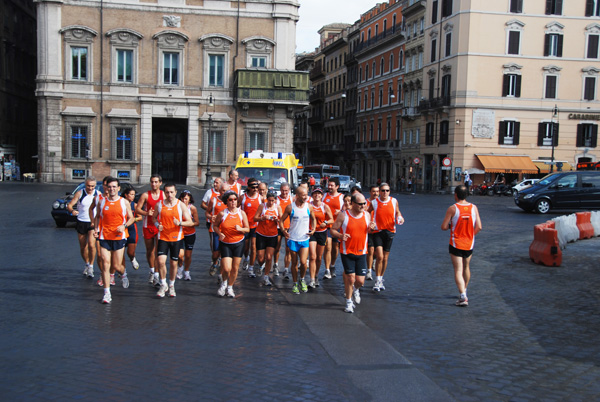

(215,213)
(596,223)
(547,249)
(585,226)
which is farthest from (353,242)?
(596,223)

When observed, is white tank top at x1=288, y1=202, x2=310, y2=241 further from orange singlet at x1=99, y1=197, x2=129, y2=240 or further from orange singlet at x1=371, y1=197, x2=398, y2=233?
orange singlet at x1=99, y1=197, x2=129, y2=240

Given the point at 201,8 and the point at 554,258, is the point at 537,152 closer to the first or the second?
the point at 201,8

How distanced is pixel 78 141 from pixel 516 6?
35293 mm

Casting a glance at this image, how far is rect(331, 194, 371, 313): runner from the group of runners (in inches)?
0.6

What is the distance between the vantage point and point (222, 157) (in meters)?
44.0

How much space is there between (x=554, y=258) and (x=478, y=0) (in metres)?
40.0

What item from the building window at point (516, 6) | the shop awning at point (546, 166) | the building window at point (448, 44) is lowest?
the shop awning at point (546, 166)

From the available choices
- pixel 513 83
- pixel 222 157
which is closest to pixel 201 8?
pixel 222 157

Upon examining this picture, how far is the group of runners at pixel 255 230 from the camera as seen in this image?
29.5ft

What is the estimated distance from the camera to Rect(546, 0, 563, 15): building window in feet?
162

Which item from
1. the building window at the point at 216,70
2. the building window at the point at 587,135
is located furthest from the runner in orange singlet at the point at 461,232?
the building window at the point at 587,135

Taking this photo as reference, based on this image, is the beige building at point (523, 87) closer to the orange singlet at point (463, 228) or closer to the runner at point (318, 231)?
the runner at point (318, 231)

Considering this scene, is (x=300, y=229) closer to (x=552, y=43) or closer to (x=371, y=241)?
(x=371, y=241)

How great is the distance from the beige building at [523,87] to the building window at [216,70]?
1813cm
